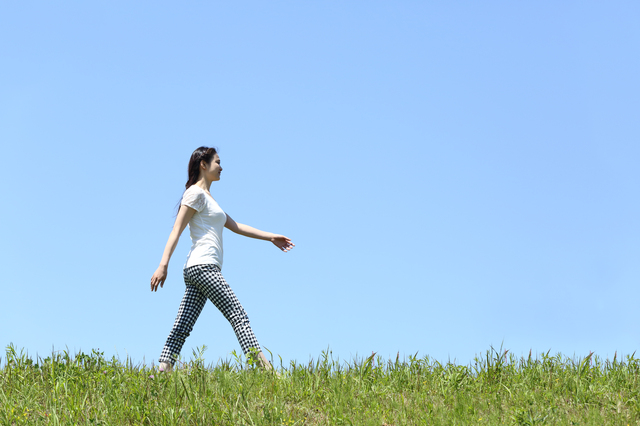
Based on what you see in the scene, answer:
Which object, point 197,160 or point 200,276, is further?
point 197,160

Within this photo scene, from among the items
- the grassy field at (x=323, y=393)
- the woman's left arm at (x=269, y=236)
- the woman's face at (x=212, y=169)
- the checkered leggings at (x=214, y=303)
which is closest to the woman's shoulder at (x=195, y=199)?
the woman's face at (x=212, y=169)

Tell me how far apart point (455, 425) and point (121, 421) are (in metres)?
2.93

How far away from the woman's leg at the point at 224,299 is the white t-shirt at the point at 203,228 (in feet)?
0.49

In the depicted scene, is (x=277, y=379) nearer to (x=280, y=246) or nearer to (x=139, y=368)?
(x=139, y=368)

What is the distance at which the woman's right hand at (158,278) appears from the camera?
6781mm

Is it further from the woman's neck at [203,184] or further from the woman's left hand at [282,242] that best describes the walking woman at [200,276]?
the woman's left hand at [282,242]

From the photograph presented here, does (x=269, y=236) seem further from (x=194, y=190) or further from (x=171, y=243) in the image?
(x=171, y=243)

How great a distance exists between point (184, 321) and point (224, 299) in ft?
1.78

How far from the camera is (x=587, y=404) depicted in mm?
5809

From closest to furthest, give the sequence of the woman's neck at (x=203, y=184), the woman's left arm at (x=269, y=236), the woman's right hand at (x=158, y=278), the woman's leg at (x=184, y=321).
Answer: the woman's right hand at (x=158, y=278) < the woman's leg at (x=184, y=321) < the woman's neck at (x=203, y=184) < the woman's left arm at (x=269, y=236)

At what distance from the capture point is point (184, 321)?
6.95 metres

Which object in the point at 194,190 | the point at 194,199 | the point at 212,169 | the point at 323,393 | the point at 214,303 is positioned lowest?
the point at 323,393

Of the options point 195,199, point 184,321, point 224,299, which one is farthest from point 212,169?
point 184,321

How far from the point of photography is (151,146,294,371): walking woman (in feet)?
22.5
